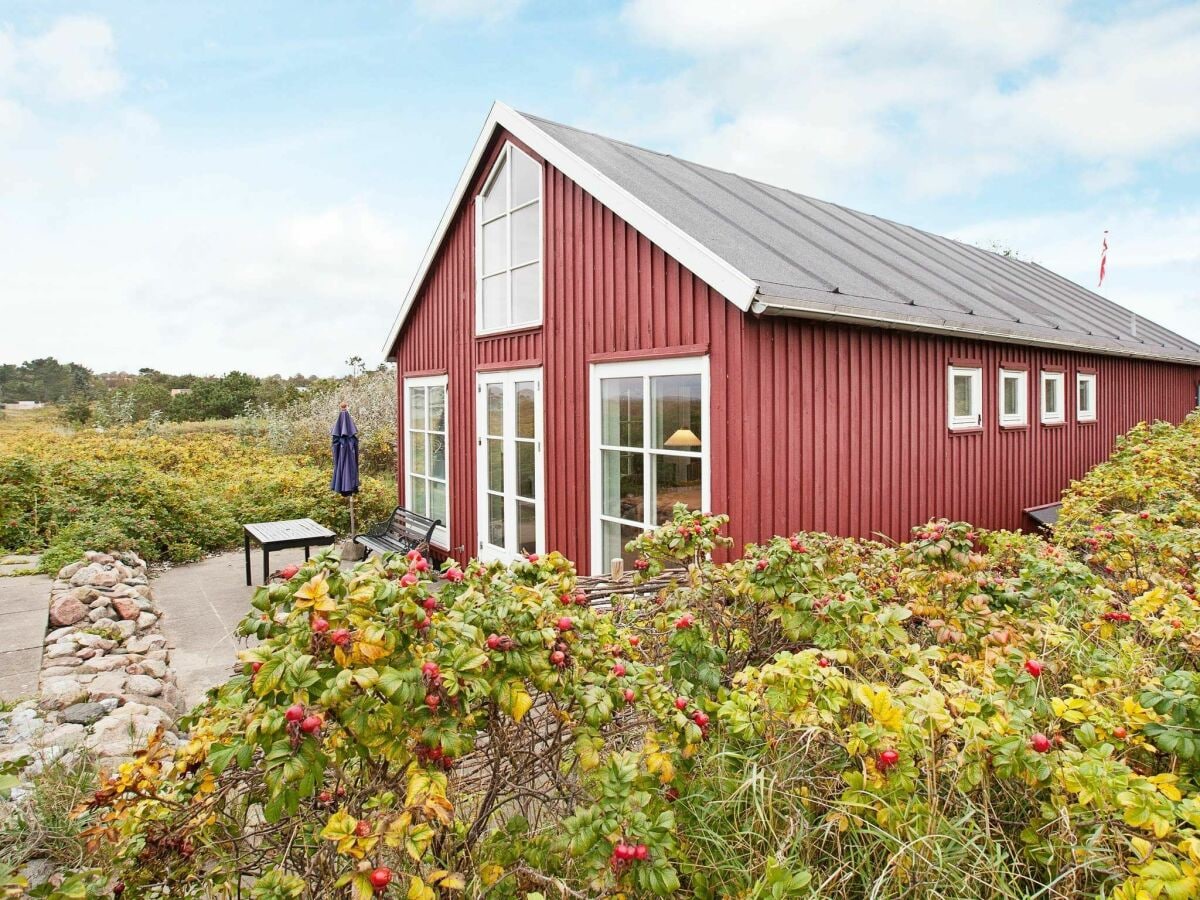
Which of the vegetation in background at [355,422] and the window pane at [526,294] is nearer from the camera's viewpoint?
the window pane at [526,294]

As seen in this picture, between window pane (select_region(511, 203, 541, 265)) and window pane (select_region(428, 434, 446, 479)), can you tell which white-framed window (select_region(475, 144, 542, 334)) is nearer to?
window pane (select_region(511, 203, 541, 265))

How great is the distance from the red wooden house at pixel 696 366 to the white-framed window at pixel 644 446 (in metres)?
0.02

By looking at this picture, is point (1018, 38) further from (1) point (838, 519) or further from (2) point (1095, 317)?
(1) point (838, 519)

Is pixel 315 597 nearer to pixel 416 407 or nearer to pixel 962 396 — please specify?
pixel 962 396

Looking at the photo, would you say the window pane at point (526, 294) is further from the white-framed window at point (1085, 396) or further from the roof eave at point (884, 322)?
the white-framed window at point (1085, 396)

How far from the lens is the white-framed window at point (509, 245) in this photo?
7.04 meters

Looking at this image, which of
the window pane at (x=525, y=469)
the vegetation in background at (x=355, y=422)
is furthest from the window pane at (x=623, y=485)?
→ the vegetation in background at (x=355, y=422)

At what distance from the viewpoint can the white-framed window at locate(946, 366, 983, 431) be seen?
22.0ft

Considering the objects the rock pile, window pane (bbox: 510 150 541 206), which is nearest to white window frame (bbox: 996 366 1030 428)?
window pane (bbox: 510 150 541 206)

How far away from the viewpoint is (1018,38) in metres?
11.2

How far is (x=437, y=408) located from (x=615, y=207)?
4204 millimetres

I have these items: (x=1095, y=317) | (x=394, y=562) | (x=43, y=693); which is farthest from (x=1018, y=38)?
(x=43, y=693)

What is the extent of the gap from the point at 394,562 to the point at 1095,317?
13.3 m

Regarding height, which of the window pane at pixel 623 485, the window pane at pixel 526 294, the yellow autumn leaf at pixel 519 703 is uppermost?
the window pane at pixel 526 294
